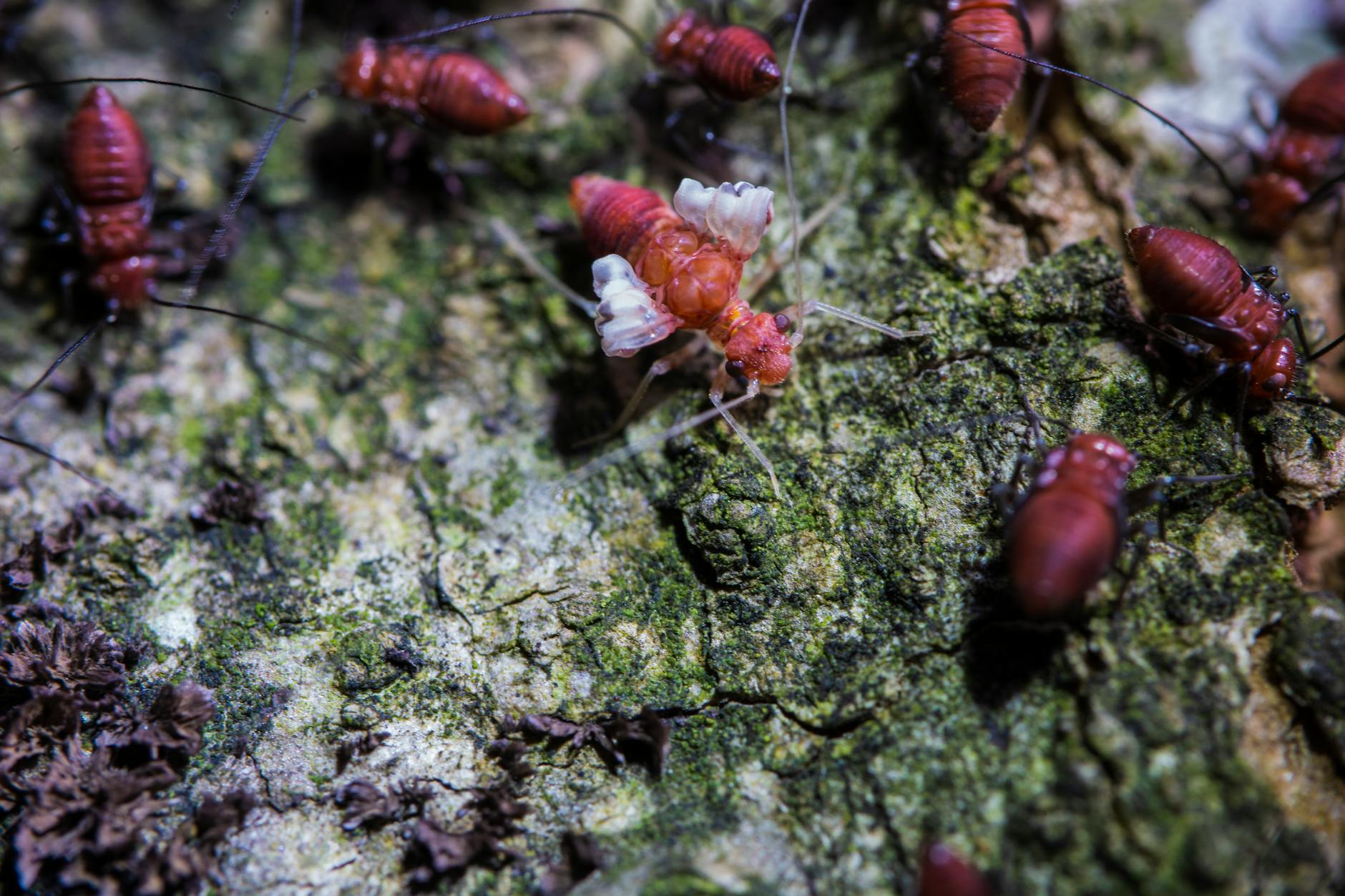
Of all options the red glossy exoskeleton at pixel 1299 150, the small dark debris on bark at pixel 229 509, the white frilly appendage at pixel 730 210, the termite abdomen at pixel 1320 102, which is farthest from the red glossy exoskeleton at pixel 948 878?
the termite abdomen at pixel 1320 102

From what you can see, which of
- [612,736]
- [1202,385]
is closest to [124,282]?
[612,736]

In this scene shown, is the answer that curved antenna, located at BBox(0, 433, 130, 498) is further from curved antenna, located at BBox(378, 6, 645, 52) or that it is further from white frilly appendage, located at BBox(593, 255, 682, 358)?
curved antenna, located at BBox(378, 6, 645, 52)

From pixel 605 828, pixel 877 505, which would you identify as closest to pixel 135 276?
pixel 605 828

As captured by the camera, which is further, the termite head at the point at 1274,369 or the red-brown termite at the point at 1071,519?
the termite head at the point at 1274,369

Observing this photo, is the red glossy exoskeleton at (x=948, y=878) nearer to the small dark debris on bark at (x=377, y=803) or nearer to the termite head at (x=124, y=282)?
the small dark debris on bark at (x=377, y=803)

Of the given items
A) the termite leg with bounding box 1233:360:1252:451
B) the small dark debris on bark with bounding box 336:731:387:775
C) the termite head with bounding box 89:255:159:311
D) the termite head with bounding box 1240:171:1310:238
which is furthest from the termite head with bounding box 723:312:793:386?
the termite head with bounding box 89:255:159:311

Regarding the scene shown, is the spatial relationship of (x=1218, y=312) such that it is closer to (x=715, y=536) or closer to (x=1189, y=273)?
(x=1189, y=273)
